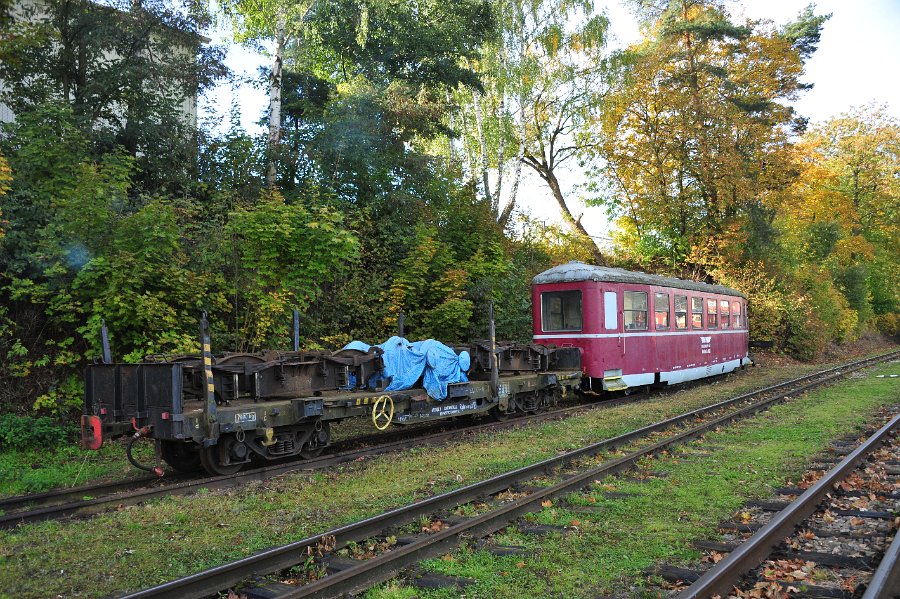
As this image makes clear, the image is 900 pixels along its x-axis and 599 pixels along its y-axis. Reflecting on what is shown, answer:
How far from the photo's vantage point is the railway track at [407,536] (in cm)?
454

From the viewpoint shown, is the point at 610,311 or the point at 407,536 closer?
the point at 407,536

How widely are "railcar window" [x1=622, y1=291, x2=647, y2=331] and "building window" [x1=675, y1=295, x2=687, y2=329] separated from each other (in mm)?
1967

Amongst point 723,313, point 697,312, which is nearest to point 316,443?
point 697,312

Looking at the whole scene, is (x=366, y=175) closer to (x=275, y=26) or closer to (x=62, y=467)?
(x=275, y=26)

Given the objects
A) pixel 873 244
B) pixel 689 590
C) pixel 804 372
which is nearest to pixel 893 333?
pixel 873 244

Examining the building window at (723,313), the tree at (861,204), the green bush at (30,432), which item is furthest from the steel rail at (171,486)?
the tree at (861,204)

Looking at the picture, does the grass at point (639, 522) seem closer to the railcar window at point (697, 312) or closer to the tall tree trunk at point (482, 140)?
the railcar window at point (697, 312)

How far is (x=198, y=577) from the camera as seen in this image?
445cm

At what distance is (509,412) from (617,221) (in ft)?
68.6

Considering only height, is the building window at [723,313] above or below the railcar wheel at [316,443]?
above

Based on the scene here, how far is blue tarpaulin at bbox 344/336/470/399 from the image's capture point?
10.3m

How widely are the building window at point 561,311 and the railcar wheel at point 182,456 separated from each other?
8771 millimetres

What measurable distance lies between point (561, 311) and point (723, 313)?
26.8ft

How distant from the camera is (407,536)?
5691 mm
